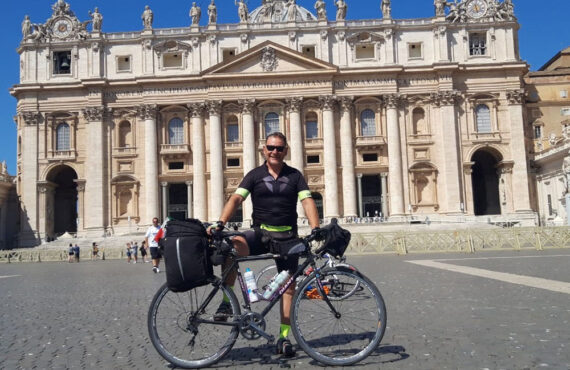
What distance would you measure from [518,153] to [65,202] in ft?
138

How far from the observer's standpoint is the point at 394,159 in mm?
46250

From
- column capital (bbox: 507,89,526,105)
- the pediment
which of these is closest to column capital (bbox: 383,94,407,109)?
the pediment

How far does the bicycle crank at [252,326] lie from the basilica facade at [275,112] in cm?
3998

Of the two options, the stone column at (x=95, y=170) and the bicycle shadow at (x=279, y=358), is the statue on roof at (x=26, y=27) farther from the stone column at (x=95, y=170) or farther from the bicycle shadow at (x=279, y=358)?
the bicycle shadow at (x=279, y=358)

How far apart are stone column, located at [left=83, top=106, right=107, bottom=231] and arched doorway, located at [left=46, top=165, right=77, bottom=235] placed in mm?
5184

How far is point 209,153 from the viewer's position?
47375 millimetres

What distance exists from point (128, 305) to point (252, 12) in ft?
193

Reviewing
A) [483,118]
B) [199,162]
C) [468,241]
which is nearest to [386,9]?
[483,118]

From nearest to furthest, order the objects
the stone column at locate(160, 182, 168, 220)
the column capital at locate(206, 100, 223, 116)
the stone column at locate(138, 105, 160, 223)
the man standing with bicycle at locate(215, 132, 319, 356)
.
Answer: the man standing with bicycle at locate(215, 132, 319, 356) → the stone column at locate(138, 105, 160, 223) → the column capital at locate(206, 100, 223, 116) → the stone column at locate(160, 182, 168, 220)

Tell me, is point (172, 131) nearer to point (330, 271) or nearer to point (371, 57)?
point (371, 57)

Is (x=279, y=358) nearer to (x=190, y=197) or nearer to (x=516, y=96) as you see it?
(x=190, y=197)

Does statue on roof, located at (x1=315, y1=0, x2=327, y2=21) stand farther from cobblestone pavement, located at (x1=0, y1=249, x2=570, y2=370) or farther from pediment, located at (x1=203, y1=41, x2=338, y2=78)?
cobblestone pavement, located at (x1=0, y1=249, x2=570, y2=370)

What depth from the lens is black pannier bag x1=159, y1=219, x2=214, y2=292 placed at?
502 cm

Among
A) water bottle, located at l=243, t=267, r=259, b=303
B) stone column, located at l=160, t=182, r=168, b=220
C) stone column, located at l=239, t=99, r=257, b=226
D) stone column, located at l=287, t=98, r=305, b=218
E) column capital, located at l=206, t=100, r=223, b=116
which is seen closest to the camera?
water bottle, located at l=243, t=267, r=259, b=303
